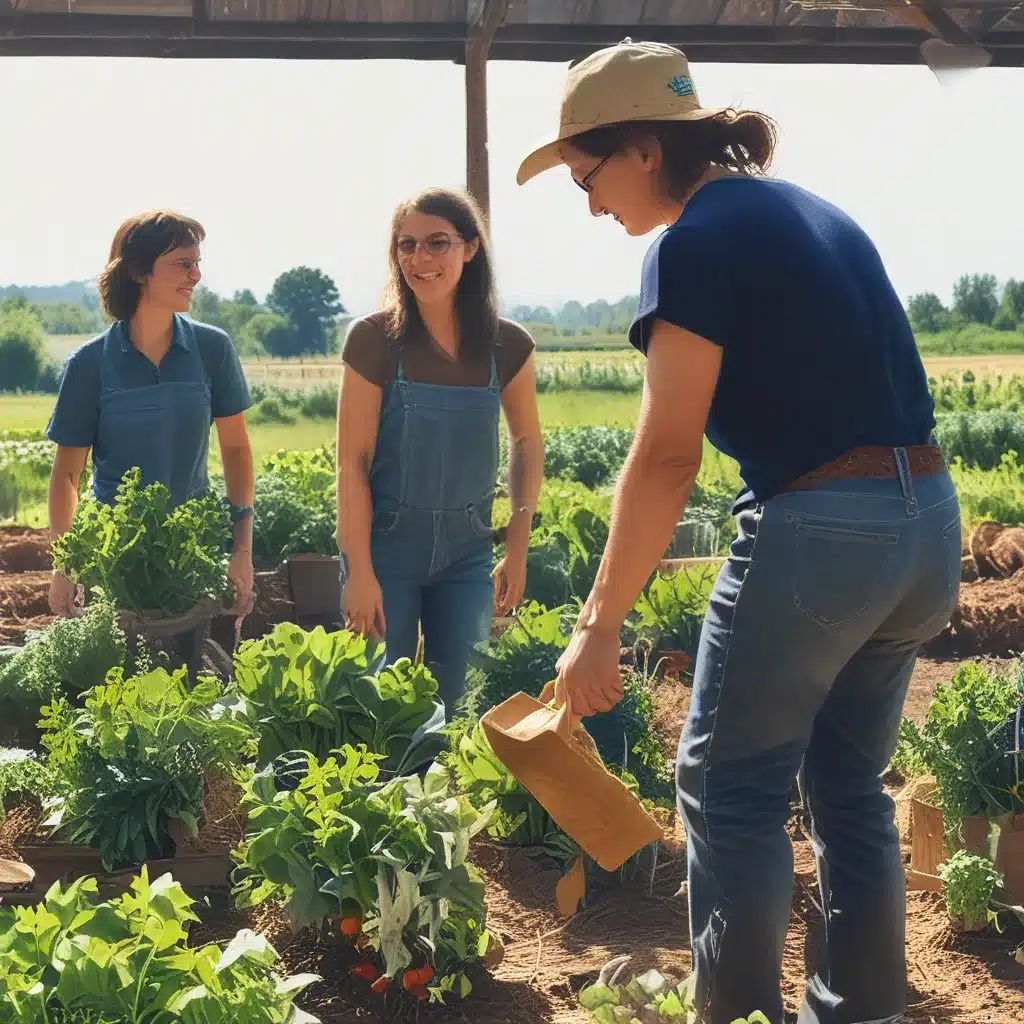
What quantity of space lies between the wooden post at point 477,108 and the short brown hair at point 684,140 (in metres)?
3.45

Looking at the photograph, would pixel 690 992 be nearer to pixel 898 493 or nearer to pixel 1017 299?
pixel 898 493

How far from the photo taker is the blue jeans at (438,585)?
11.2 feet

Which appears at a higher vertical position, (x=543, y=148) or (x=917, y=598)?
(x=543, y=148)

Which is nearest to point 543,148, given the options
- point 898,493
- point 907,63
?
point 898,493

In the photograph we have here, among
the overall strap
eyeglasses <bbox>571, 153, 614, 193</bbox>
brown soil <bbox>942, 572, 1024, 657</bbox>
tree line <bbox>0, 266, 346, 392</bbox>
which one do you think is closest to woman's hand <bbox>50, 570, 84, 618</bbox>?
the overall strap

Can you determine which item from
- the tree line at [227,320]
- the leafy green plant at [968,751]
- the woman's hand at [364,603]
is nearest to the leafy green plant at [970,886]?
the leafy green plant at [968,751]

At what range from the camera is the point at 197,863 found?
2969mm

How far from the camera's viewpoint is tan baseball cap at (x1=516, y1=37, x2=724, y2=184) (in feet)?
6.63

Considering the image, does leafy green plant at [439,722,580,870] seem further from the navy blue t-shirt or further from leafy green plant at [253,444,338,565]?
leafy green plant at [253,444,338,565]

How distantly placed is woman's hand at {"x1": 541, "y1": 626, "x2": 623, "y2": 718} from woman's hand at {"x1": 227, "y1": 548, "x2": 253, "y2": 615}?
208cm

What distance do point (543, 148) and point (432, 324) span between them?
1308 millimetres

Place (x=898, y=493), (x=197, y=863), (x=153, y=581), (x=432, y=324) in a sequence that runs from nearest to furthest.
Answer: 1. (x=898, y=493)
2. (x=197, y=863)
3. (x=432, y=324)
4. (x=153, y=581)

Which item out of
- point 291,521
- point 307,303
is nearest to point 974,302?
point 307,303

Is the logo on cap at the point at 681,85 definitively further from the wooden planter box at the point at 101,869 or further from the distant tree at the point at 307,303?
the distant tree at the point at 307,303
